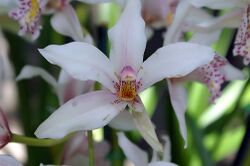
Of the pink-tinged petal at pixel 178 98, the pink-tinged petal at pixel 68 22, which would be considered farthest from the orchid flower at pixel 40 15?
the pink-tinged petal at pixel 178 98

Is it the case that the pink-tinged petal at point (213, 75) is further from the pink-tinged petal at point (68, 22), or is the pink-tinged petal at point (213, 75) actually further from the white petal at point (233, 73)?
the pink-tinged petal at point (68, 22)

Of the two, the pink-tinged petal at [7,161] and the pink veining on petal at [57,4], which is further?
the pink veining on petal at [57,4]

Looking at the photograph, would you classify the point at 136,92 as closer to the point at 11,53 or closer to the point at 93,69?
the point at 93,69

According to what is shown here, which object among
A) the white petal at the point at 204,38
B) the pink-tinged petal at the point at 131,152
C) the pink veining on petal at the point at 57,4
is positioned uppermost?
the pink veining on petal at the point at 57,4

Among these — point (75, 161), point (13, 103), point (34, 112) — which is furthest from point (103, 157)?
point (13, 103)

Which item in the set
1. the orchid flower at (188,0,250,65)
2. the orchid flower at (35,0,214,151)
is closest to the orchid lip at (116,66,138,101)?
the orchid flower at (35,0,214,151)

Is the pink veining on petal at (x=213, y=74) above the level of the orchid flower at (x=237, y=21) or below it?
below

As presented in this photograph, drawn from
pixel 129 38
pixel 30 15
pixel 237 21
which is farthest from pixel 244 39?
pixel 30 15
